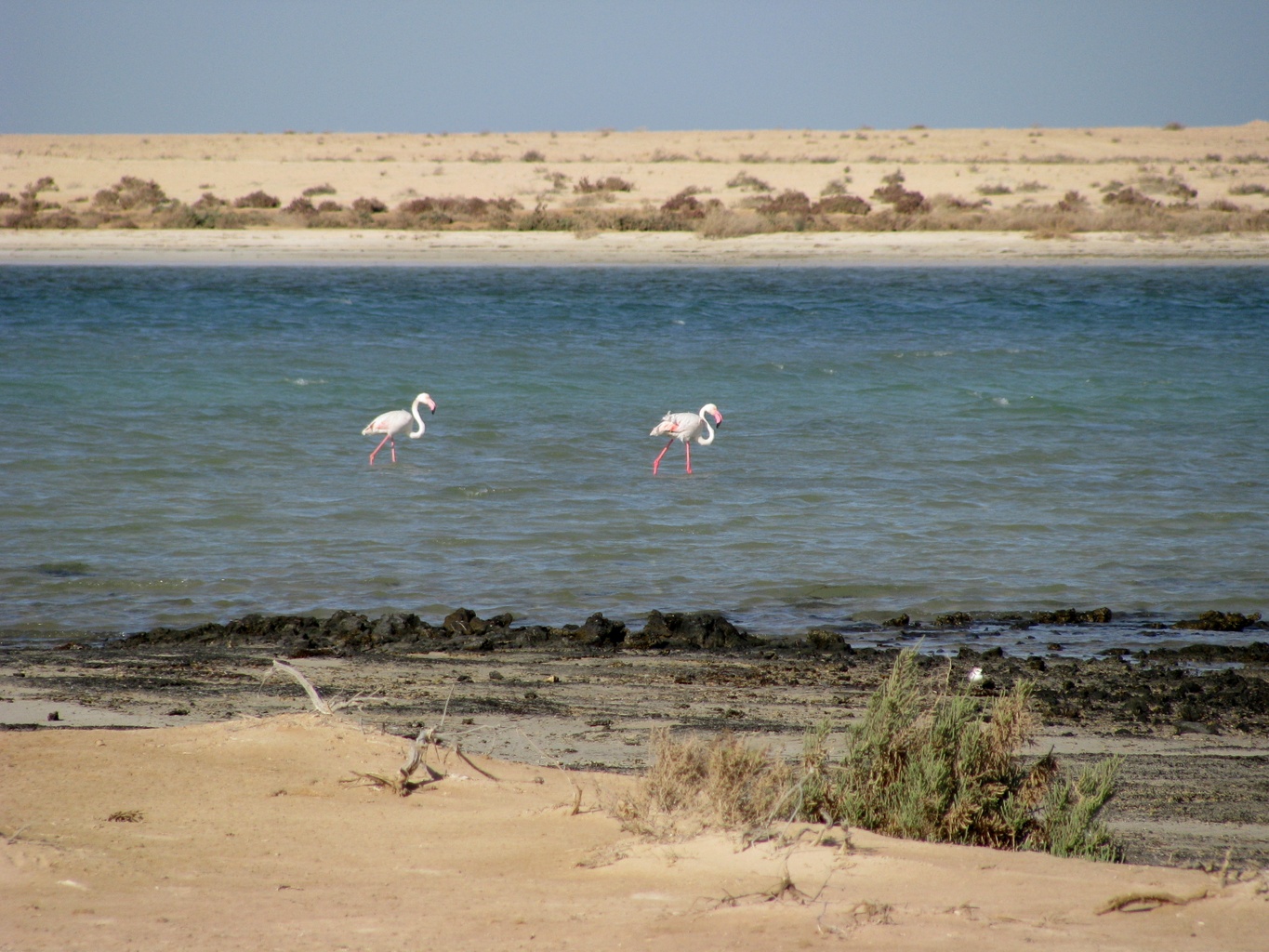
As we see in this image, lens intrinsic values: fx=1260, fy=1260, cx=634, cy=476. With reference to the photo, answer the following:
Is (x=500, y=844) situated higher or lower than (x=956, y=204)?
lower

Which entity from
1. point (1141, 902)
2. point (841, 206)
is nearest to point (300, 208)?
point (841, 206)

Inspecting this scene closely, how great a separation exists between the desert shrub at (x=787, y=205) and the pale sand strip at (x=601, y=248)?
12.8 ft

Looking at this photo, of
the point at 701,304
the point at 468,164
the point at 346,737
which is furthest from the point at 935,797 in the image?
the point at 468,164

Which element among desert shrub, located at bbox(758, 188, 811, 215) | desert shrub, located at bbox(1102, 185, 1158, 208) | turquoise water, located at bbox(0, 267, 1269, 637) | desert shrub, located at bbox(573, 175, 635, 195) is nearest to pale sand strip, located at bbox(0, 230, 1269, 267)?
desert shrub, located at bbox(758, 188, 811, 215)

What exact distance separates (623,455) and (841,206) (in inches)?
1164

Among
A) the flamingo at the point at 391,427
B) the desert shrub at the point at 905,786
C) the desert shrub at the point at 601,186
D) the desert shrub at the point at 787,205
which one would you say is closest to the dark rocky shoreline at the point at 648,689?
the desert shrub at the point at 905,786

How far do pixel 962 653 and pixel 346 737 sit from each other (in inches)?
156

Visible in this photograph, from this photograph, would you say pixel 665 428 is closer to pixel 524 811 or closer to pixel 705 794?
pixel 524 811

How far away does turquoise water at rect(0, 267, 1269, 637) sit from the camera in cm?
954

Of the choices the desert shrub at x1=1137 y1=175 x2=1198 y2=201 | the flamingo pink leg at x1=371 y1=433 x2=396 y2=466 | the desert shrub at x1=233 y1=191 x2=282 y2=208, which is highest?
the desert shrub at x1=1137 y1=175 x2=1198 y2=201

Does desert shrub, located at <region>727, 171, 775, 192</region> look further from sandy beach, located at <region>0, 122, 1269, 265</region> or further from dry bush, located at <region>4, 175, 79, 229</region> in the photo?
dry bush, located at <region>4, 175, 79, 229</region>

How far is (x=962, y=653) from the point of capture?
298 inches

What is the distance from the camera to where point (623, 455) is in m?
15.0

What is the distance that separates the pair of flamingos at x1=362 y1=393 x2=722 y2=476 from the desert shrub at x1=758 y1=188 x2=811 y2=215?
26.5 m
